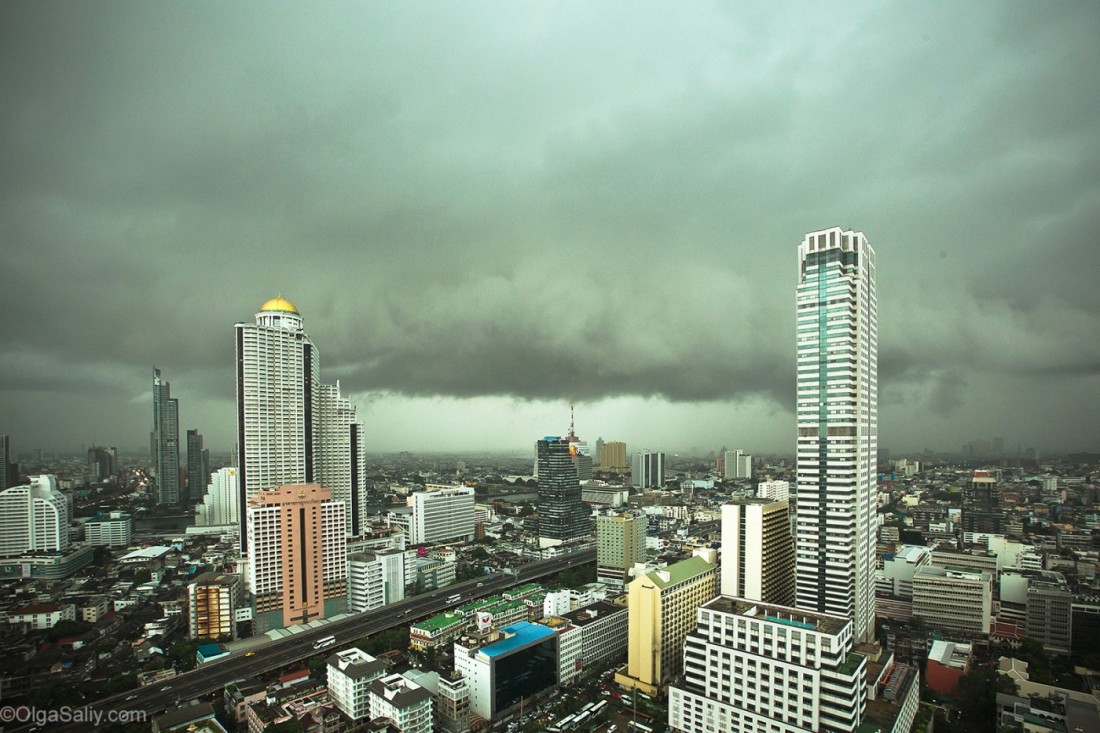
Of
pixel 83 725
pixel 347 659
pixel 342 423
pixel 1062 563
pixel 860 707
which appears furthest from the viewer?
pixel 342 423

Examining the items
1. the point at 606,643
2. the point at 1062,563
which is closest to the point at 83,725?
the point at 606,643

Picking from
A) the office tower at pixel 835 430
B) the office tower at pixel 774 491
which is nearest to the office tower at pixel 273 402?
the office tower at pixel 835 430

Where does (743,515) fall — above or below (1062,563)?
above

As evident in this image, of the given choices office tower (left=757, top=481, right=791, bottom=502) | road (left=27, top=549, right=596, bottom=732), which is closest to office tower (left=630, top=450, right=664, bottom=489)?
office tower (left=757, top=481, right=791, bottom=502)

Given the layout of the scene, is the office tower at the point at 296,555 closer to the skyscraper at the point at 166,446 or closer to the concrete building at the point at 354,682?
the concrete building at the point at 354,682

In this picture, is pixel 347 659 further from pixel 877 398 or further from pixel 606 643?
pixel 877 398

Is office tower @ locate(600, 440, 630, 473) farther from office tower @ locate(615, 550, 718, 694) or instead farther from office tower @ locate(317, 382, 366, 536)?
office tower @ locate(615, 550, 718, 694)
